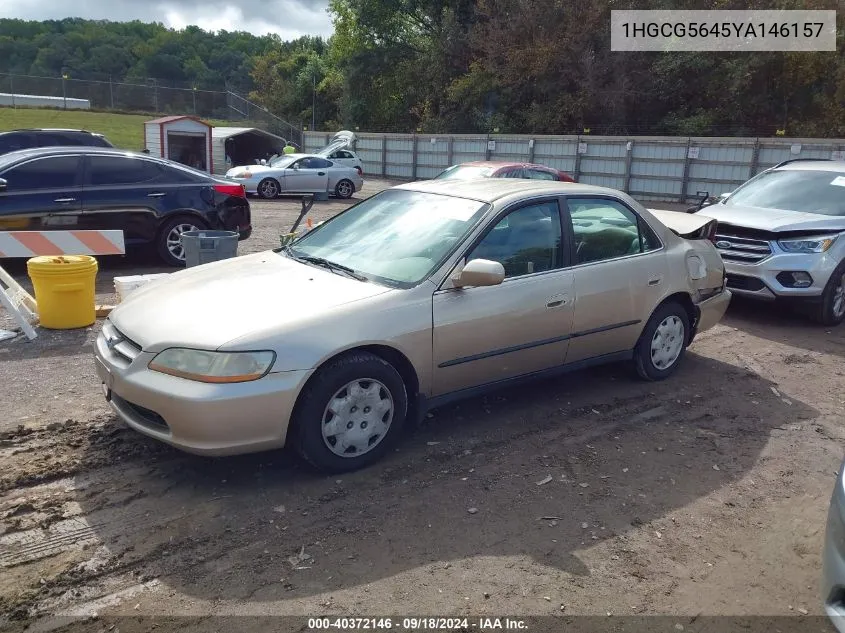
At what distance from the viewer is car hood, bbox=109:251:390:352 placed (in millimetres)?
3658

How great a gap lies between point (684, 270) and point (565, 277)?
4.72ft

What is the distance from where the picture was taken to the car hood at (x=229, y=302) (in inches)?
144

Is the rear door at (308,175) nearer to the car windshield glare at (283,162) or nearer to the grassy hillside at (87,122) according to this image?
the car windshield glare at (283,162)

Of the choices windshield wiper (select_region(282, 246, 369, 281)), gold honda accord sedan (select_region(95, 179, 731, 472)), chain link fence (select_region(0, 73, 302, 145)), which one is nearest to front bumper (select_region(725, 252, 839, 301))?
gold honda accord sedan (select_region(95, 179, 731, 472))

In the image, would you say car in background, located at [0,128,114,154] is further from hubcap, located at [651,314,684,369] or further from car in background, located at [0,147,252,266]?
hubcap, located at [651,314,684,369]

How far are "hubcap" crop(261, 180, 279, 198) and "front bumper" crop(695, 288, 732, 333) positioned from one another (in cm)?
1611

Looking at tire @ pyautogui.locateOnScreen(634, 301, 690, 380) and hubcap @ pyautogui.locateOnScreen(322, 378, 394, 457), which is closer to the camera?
hubcap @ pyautogui.locateOnScreen(322, 378, 394, 457)

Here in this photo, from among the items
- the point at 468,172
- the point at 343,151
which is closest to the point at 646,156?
the point at 468,172

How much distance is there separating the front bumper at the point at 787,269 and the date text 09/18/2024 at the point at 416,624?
6197mm

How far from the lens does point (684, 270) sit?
222 inches

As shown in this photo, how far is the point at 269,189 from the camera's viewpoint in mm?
20297

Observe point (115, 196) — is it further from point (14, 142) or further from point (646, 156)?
point (646, 156)

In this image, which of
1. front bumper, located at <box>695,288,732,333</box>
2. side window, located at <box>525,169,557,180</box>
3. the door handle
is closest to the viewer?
the door handle

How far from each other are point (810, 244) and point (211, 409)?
696 cm
